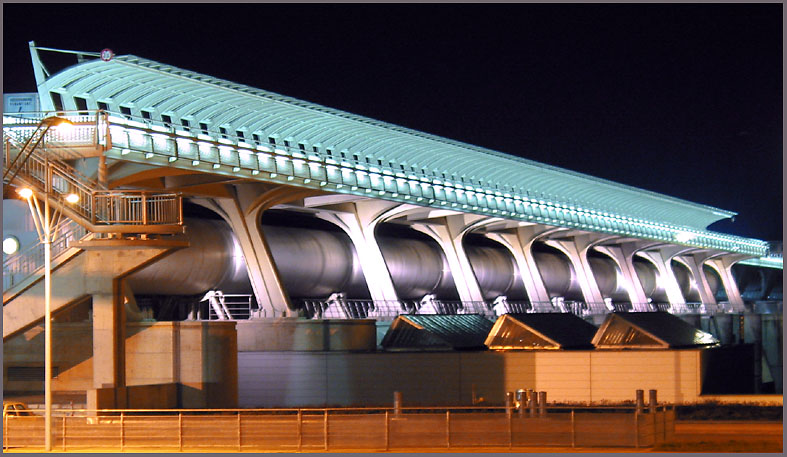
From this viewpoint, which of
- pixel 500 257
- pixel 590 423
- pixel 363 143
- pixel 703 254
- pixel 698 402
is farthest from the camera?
pixel 703 254

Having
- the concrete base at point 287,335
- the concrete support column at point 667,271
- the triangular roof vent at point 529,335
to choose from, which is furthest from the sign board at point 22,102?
the concrete support column at point 667,271

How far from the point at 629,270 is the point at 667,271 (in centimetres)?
1033

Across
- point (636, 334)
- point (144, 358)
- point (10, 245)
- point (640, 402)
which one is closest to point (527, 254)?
point (636, 334)

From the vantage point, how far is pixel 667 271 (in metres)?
96.8

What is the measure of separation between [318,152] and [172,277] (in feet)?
26.0

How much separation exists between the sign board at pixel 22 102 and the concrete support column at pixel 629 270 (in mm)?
57132

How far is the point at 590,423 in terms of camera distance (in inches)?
924

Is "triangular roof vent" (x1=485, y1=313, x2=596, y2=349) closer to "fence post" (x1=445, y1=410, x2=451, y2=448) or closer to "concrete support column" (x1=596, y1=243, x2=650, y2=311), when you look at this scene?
"fence post" (x1=445, y1=410, x2=451, y2=448)

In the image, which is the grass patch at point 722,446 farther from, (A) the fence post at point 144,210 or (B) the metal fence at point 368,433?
(A) the fence post at point 144,210

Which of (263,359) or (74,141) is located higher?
(74,141)

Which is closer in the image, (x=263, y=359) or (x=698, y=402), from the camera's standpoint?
(x=698, y=402)

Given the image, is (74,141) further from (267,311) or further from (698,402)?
(698,402)

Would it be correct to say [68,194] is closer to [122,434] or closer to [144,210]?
[144,210]

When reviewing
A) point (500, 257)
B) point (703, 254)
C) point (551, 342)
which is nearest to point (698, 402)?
point (551, 342)
